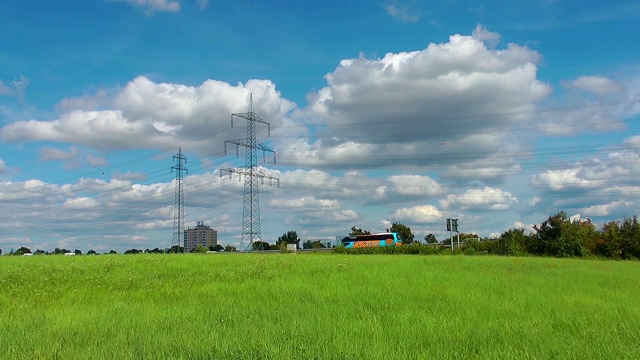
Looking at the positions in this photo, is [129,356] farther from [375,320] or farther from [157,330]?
[375,320]

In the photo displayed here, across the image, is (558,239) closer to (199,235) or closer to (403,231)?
(403,231)

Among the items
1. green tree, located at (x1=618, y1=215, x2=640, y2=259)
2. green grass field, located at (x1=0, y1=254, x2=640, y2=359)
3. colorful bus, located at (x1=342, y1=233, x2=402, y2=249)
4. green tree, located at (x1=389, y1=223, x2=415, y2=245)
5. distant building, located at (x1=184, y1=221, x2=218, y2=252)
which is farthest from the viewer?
distant building, located at (x1=184, y1=221, x2=218, y2=252)

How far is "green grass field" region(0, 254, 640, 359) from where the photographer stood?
9.03m

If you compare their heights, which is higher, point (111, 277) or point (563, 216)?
point (563, 216)

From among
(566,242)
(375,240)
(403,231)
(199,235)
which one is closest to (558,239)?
(566,242)

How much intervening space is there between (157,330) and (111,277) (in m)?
13.9

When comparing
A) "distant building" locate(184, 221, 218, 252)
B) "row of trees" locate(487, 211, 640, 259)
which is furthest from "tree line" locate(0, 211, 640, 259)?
"distant building" locate(184, 221, 218, 252)

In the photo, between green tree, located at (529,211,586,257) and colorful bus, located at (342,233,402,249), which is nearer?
green tree, located at (529,211,586,257)

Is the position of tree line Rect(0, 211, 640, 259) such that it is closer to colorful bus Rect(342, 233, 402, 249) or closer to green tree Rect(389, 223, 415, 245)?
colorful bus Rect(342, 233, 402, 249)

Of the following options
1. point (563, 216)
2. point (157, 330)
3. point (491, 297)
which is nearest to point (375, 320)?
point (157, 330)

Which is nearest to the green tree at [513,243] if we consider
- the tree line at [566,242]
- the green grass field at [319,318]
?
the tree line at [566,242]

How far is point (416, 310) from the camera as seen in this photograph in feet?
44.2

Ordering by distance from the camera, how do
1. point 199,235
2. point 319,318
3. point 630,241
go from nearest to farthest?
point 319,318 → point 630,241 → point 199,235

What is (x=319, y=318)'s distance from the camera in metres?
12.0
